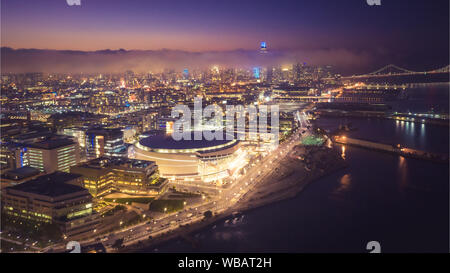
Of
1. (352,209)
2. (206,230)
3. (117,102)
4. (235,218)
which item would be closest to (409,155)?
(352,209)

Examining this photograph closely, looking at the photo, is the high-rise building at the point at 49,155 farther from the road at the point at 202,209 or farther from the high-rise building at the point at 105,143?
the road at the point at 202,209

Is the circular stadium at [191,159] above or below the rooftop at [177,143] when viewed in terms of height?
below

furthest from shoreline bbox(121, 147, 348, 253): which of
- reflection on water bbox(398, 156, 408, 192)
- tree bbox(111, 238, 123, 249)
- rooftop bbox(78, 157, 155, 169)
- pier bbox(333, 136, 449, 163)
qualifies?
rooftop bbox(78, 157, 155, 169)

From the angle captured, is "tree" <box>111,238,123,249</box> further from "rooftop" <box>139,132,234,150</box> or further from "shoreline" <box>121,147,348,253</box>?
"rooftop" <box>139,132,234,150</box>

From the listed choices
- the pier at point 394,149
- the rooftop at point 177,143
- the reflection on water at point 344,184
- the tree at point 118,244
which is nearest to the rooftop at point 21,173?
the rooftop at point 177,143

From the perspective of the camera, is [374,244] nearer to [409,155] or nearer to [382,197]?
[382,197]

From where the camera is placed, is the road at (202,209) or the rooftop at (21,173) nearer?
the road at (202,209)
